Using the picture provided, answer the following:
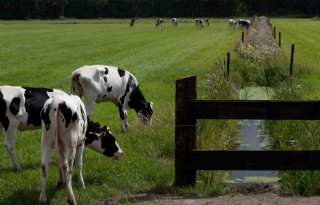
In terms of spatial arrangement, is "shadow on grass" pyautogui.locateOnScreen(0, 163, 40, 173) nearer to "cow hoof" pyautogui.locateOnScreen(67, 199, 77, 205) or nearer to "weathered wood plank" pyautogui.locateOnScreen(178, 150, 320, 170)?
"cow hoof" pyautogui.locateOnScreen(67, 199, 77, 205)

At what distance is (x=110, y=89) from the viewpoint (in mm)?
13039

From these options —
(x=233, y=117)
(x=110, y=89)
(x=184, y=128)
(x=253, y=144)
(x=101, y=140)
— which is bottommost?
(x=253, y=144)

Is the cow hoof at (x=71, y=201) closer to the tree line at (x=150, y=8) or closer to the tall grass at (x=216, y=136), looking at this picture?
the tall grass at (x=216, y=136)

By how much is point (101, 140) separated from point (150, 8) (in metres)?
152

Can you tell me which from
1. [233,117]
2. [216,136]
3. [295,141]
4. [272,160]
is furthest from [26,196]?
[295,141]

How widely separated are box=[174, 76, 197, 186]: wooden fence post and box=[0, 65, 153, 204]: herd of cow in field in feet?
4.40

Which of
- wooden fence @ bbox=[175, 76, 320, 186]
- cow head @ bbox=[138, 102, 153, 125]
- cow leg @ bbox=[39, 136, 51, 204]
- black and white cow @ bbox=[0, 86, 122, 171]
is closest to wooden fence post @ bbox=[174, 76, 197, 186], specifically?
wooden fence @ bbox=[175, 76, 320, 186]

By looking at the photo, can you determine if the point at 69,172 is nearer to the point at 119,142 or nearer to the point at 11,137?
the point at 11,137

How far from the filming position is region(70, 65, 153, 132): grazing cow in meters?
12.7

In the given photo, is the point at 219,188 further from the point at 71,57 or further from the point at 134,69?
the point at 71,57

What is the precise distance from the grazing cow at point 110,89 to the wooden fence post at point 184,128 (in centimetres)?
452

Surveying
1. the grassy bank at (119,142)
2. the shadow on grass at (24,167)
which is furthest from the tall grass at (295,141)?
Answer: the shadow on grass at (24,167)

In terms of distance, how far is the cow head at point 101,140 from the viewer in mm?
9469

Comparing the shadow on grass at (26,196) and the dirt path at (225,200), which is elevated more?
the dirt path at (225,200)
